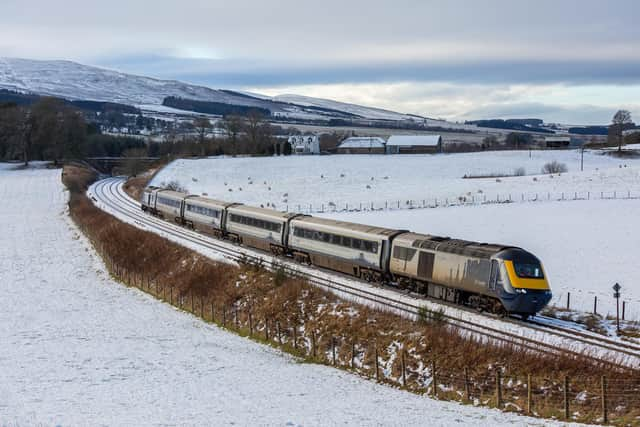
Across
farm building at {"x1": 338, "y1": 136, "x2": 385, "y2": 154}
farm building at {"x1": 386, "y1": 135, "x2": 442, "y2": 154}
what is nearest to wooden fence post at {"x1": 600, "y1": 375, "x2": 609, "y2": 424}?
Answer: farm building at {"x1": 386, "y1": 135, "x2": 442, "y2": 154}

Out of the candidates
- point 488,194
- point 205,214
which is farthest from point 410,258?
point 488,194

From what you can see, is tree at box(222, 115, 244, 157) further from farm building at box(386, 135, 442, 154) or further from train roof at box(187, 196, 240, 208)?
train roof at box(187, 196, 240, 208)

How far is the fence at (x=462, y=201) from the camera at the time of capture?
2662 inches

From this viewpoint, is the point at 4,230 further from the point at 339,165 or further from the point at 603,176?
the point at 603,176

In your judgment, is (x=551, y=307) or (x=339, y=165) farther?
(x=339, y=165)

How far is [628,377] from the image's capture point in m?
20.6

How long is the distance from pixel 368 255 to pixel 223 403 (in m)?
15.8

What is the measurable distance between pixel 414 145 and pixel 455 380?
14395 centimetres

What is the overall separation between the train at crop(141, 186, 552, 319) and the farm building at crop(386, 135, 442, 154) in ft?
367

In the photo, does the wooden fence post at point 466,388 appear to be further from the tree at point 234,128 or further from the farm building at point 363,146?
the farm building at point 363,146

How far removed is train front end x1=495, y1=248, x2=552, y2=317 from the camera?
27.9 meters

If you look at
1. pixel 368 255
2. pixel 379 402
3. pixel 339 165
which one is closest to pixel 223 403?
pixel 379 402

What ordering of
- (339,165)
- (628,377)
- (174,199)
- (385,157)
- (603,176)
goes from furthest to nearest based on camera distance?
(385,157)
(339,165)
(603,176)
(174,199)
(628,377)

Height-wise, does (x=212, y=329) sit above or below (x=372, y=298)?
below
